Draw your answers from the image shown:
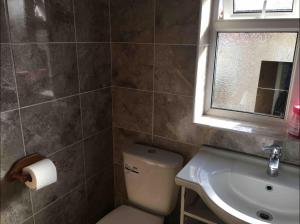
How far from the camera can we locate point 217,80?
1513mm

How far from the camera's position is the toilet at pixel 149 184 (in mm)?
1490

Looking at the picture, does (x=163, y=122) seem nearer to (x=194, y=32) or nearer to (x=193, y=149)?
(x=193, y=149)

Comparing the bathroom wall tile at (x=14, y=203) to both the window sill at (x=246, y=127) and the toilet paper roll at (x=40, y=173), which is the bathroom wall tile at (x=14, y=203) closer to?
the toilet paper roll at (x=40, y=173)

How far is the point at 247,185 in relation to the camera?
50.1 inches

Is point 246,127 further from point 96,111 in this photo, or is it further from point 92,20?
point 92,20

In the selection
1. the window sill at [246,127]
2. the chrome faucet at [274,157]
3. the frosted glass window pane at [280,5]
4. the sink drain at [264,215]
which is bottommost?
the sink drain at [264,215]

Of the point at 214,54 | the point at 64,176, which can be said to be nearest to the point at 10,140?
the point at 64,176

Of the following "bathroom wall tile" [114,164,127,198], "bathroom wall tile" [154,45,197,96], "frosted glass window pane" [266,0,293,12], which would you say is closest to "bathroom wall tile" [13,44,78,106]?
"bathroom wall tile" [154,45,197,96]

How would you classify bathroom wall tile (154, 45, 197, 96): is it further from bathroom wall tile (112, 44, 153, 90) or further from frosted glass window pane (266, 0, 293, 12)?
frosted glass window pane (266, 0, 293, 12)

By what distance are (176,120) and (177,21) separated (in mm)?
552

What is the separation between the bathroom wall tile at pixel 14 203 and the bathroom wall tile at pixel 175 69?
901 millimetres

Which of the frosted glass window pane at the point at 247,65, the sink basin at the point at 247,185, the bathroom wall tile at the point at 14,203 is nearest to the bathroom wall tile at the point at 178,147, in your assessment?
the sink basin at the point at 247,185

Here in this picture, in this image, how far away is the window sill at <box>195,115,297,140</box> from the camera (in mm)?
1285

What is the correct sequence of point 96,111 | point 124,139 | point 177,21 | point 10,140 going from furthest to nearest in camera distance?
point 124,139 → point 96,111 → point 177,21 → point 10,140
